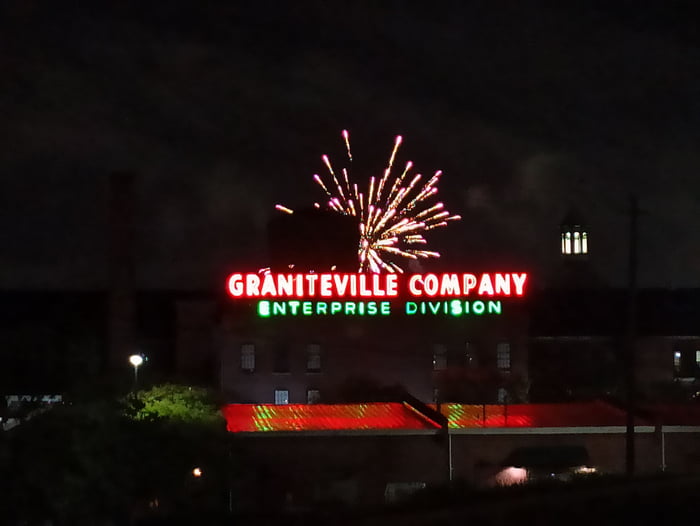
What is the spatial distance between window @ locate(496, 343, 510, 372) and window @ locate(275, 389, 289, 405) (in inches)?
492

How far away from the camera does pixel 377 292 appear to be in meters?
63.8

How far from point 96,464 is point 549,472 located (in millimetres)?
17174

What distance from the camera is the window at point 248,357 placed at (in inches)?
2445

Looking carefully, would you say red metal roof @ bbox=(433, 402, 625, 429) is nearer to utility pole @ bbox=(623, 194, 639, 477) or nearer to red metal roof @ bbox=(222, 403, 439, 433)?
red metal roof @ bbox=(222, 403, 439, 433)

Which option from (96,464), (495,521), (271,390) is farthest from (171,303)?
(495,521)

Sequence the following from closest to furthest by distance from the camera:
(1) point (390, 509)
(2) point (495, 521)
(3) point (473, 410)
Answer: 1. (2) point (495, 521)
2. (1) point (390, 509)
3. (3) point (473, 410)

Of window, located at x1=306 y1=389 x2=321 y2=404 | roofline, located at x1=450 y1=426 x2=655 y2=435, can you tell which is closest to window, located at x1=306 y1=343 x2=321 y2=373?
window, located at x1=306 y1=389 x2=321 y2=404

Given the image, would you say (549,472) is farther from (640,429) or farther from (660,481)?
(660,481)

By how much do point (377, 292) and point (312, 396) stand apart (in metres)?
7.43

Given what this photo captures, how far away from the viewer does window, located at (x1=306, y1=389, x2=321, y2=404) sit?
201 ft

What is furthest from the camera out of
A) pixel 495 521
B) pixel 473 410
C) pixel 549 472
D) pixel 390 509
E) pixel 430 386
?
pixel 430 386

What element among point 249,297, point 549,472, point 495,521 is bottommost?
point 549,472

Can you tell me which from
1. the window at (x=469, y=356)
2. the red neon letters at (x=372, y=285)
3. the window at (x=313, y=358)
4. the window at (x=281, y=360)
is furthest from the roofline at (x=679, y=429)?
the window at (x=281, y=360)

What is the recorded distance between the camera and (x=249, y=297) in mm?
63312
